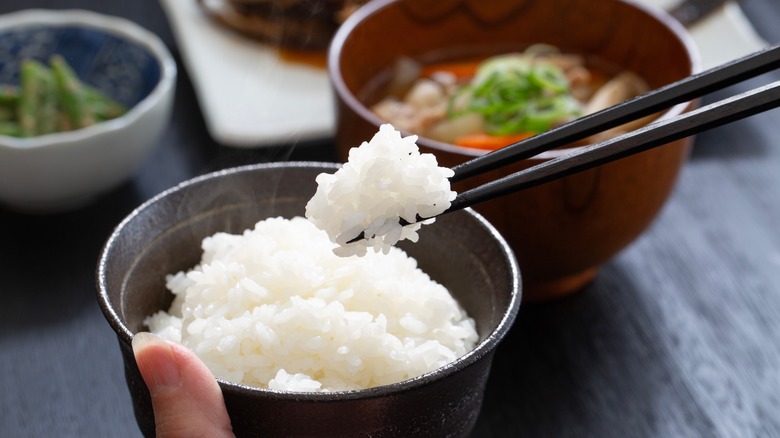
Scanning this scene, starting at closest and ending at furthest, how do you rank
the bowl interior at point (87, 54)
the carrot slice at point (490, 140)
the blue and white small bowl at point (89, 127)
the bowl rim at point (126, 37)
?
the carrot slice at point (490, 140), the blue and white small bowl at point (89, 127), the bowl rim at point (126, 37), the bowl interior at point (87, 54)

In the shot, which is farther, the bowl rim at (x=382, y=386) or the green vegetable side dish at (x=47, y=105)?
the green vegetable side dish at (x=47, y=105)

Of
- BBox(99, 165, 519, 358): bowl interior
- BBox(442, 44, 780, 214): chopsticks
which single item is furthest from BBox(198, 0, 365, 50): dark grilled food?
BBox(442, 44, 780, 214): chopsticks

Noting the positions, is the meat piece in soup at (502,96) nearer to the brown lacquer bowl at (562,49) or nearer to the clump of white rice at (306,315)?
the brown lacquer bowl at (562,49)

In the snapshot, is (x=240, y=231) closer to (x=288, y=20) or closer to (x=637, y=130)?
(x=637, y=130)

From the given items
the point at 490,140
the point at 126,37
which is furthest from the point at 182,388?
the point at 126,37

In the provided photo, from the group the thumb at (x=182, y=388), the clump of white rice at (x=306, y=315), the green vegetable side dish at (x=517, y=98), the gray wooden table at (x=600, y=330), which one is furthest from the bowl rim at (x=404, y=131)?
the thumb at (x=182, y=388)

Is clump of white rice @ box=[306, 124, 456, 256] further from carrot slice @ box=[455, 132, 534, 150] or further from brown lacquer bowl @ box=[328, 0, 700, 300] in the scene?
carrot slice @ box=[455, 132, 534, 150]
